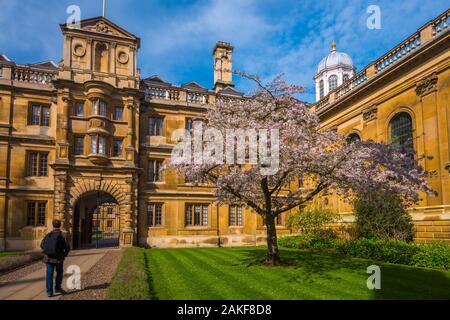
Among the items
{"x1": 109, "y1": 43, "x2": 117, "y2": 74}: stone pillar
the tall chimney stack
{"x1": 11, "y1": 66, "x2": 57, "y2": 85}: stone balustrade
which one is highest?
the tall chimney stack

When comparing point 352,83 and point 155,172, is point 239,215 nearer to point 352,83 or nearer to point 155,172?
point 155,172

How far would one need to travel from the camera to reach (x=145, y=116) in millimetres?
29438

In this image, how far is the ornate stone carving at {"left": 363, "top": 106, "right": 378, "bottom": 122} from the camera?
24.8 metres

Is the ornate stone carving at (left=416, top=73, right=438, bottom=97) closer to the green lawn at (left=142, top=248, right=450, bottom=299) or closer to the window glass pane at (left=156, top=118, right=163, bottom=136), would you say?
the green lawn at (left=142, top=248, right=450, bottom=299)

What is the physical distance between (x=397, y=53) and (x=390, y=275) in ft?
51.3

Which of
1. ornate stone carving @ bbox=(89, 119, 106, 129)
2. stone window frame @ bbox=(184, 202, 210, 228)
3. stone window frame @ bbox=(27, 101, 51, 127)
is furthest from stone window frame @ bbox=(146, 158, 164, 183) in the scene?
stone window frame @ bbox=(27, 101, 51, 127)

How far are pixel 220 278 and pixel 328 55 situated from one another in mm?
42022

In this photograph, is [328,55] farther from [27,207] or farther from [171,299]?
[171,299]

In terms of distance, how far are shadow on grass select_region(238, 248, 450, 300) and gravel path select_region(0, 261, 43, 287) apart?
8895mm

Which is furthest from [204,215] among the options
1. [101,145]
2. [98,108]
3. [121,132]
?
[98,108]

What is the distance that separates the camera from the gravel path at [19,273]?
12464 millimetres

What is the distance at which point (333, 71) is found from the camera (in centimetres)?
4606

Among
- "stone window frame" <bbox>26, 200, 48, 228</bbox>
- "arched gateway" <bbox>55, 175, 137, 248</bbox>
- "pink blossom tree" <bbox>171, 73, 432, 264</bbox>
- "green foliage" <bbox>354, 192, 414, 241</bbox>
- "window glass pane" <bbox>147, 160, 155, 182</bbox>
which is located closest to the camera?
"pink blossom tree" <bbox>171, 73, 432, 264</bbox>
